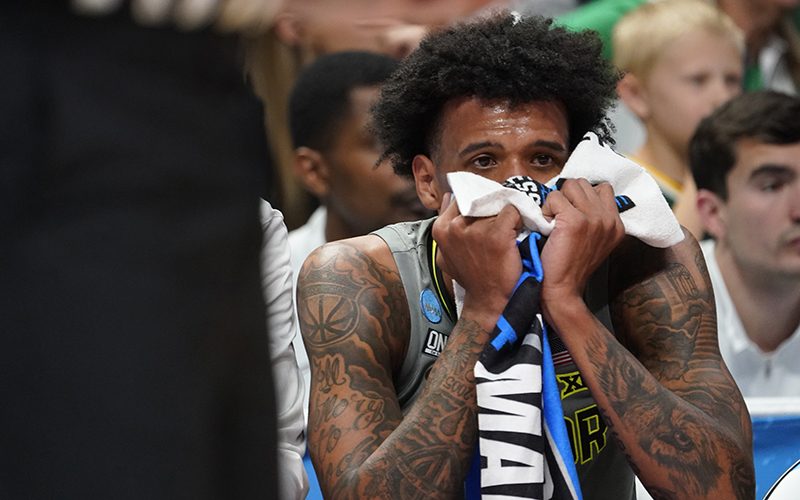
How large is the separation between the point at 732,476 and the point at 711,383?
0.23 meters

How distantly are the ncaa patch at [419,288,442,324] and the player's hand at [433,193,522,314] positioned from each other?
0.17m

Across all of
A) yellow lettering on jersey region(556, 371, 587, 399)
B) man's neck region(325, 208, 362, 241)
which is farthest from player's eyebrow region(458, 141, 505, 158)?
man's neck region(325, 208, 362, 241)

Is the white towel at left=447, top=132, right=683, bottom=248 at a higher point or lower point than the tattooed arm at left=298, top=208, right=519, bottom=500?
higher

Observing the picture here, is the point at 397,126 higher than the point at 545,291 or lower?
higher

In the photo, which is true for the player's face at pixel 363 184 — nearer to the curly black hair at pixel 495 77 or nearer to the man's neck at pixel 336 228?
the man's neck at pixel 336 228

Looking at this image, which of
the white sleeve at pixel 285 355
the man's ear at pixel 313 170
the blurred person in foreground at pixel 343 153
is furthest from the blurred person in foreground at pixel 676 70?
the white sleeve at pixel 285 355

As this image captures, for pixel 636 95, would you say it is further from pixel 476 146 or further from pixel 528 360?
pixel 528 360

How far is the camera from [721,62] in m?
4.29

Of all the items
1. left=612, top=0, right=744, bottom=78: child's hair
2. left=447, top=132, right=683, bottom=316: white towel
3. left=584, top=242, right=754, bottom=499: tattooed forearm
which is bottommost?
left=584, top=242, right=754, bottom=499: tattooed forearm

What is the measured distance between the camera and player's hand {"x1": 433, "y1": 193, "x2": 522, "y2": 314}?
2018 millimetres

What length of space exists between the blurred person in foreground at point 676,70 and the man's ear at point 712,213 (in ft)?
1.42

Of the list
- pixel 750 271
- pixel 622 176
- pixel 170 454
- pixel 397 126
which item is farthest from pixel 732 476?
pixel 750 271

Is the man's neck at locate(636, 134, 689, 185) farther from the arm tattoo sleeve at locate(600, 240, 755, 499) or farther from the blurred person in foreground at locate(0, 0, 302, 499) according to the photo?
the blurred person in foreground at locate(0, 0, 302, 499)

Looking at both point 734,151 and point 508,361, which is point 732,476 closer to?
point 508,361
